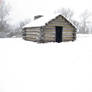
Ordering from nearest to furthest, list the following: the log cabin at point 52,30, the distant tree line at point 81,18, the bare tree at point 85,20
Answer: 1. the log cabin at point 52,30
2. the distant tree line at point 81,18
3. the bare tree at point 85,20

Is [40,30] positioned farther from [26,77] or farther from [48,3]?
[48,3]

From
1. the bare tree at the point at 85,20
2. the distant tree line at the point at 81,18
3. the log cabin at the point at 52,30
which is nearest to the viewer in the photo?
the log cabin at the point at 52,30

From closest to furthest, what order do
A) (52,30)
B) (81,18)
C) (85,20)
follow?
(52,30), (85,20), (81,18)

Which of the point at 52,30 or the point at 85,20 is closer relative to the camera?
the point at 52,30

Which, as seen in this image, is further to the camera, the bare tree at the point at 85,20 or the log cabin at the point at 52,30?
the bare tree at the point at 85,20

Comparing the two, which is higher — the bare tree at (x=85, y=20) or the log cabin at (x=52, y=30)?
the bare tree at (x=85, y=20)

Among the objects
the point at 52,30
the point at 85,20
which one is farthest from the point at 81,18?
the point at 52,30

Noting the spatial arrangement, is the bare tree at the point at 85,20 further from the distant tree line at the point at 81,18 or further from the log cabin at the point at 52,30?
the log cabin at the point at 52,30

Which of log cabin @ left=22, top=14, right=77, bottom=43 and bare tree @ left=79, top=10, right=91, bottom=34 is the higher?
bare tree @ left=79, top=10, right=91, bottom=34

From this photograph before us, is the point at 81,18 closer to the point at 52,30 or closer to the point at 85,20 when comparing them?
the point at 85,20

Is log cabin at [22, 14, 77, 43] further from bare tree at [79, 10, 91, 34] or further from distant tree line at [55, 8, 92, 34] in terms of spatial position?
bare tree at [79, 10, 91, 34]

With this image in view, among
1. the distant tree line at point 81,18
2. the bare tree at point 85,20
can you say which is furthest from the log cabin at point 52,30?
the bare tree at point 85,20

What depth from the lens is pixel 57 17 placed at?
18.4 m

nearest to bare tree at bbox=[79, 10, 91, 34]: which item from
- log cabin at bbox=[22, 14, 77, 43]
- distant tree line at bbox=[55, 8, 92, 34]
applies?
distant tree line at bbox=[55, 8, 92, 34]
